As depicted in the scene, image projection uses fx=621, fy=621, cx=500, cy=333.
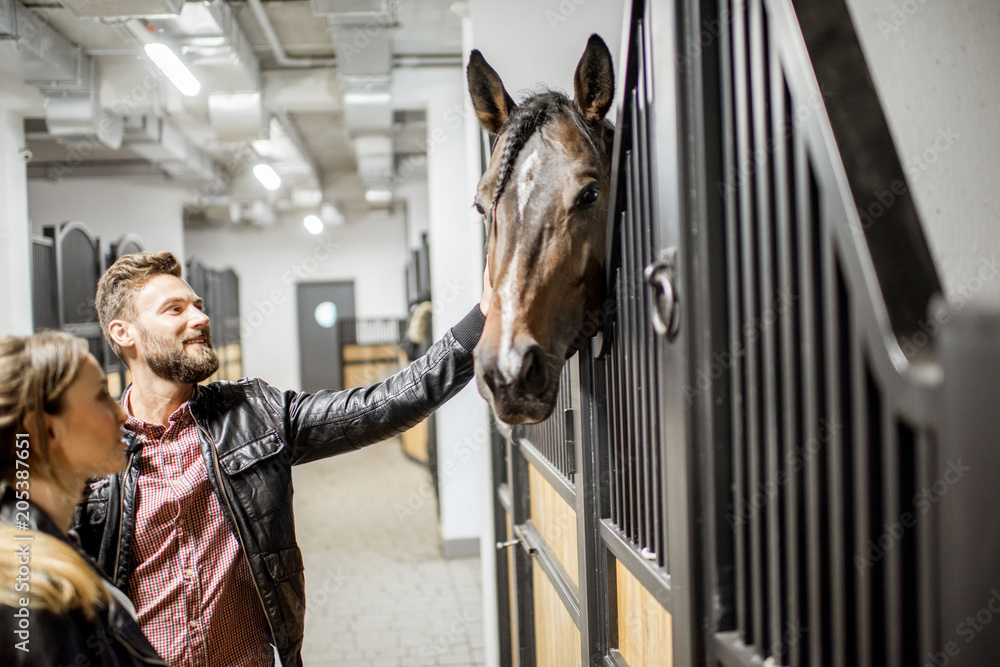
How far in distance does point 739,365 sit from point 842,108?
285 millimetres

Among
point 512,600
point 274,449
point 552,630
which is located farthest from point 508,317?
point 512,600

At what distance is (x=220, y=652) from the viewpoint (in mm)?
1361

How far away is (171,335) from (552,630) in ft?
4.22

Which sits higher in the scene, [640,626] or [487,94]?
[487,94]

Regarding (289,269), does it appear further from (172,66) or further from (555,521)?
(555,521)

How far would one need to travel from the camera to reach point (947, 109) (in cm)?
86

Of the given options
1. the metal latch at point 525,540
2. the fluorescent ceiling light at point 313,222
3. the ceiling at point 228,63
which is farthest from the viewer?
the fluorescent ceiling light at point 313,222

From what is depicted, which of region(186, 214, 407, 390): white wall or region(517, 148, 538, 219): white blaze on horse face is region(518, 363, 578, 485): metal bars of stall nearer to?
region(517, 148, 538, 219): white blaze on horse face

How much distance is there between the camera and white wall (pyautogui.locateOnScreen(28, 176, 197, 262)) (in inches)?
298

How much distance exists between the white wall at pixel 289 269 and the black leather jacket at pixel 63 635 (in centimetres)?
1089

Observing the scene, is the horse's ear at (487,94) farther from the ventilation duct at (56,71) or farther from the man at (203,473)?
the ventilation duct at (56,71)

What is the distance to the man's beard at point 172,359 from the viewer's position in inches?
55.8

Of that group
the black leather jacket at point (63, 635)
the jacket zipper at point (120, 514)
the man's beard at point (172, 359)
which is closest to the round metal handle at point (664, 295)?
the black leather jacket at point (63, 635)

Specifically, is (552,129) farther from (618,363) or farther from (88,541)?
(88,541)
